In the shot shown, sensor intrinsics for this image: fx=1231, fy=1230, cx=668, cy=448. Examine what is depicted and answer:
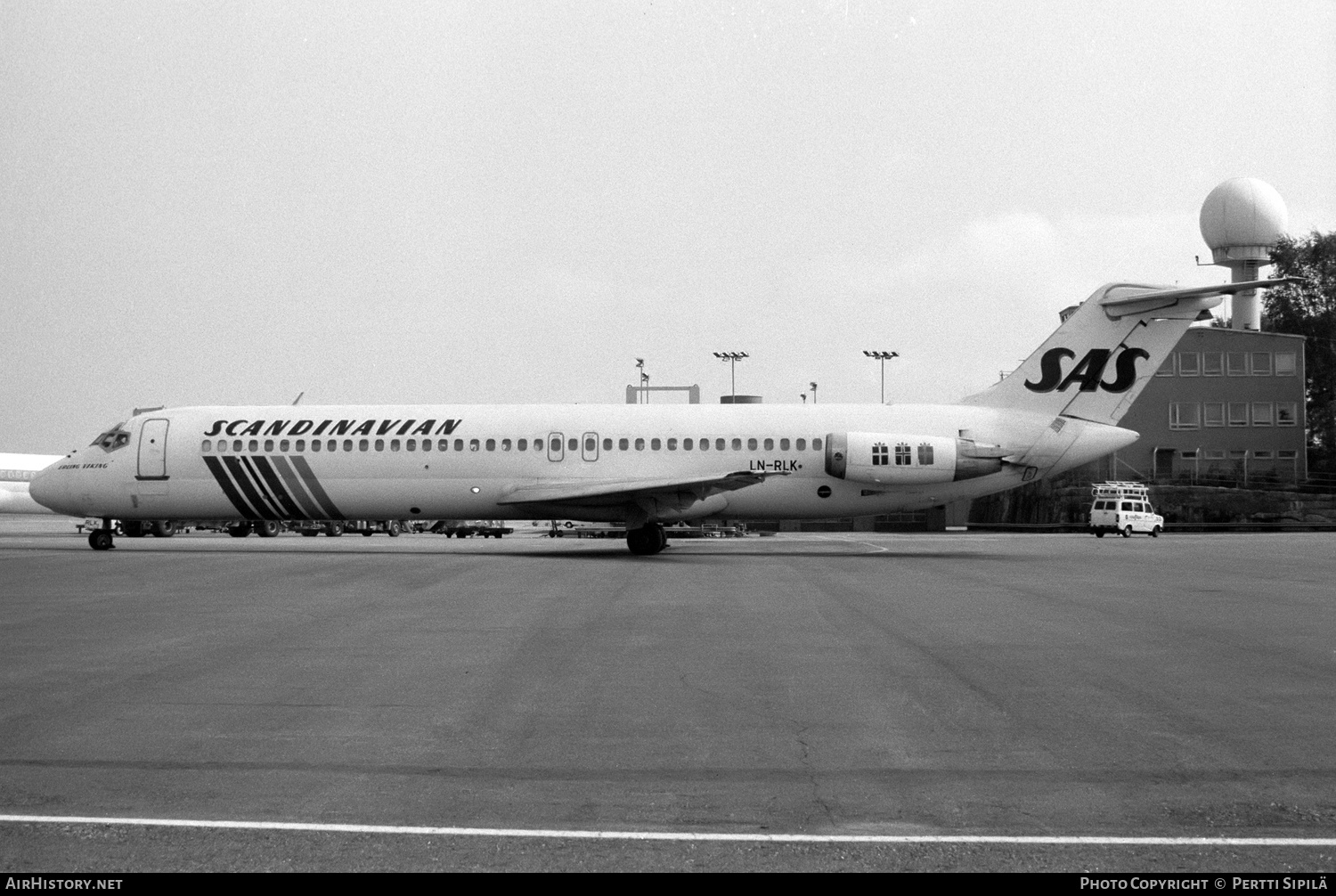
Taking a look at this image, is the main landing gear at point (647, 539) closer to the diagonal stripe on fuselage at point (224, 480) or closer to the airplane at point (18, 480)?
the diagonal stripe on fuselage at point (224, 480)

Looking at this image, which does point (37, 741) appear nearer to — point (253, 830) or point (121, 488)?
point (253, 830)

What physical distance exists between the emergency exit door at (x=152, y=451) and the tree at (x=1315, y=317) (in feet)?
228

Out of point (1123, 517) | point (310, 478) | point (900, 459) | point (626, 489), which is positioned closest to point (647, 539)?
point (626, 489)

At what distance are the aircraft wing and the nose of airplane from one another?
11383 mm

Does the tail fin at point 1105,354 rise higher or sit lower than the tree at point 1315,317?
lower

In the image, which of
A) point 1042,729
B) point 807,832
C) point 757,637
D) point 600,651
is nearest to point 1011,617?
point 757,637

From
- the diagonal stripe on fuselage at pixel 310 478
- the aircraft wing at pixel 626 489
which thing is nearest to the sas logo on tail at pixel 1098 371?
the aircraft wing at pixel 626 489

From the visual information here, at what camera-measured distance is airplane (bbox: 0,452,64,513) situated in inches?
2500

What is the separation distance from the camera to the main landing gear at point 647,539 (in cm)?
2911

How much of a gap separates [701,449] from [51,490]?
53.5ft

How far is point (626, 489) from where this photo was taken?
27297mm

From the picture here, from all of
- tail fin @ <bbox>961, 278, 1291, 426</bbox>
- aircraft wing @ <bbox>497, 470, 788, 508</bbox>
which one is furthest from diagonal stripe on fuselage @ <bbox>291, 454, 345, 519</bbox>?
tail fin @ <bbox>961, 278, 1291, 426</bbox>

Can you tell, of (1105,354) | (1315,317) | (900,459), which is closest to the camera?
(900,459)

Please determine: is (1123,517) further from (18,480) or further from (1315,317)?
(18,480)
